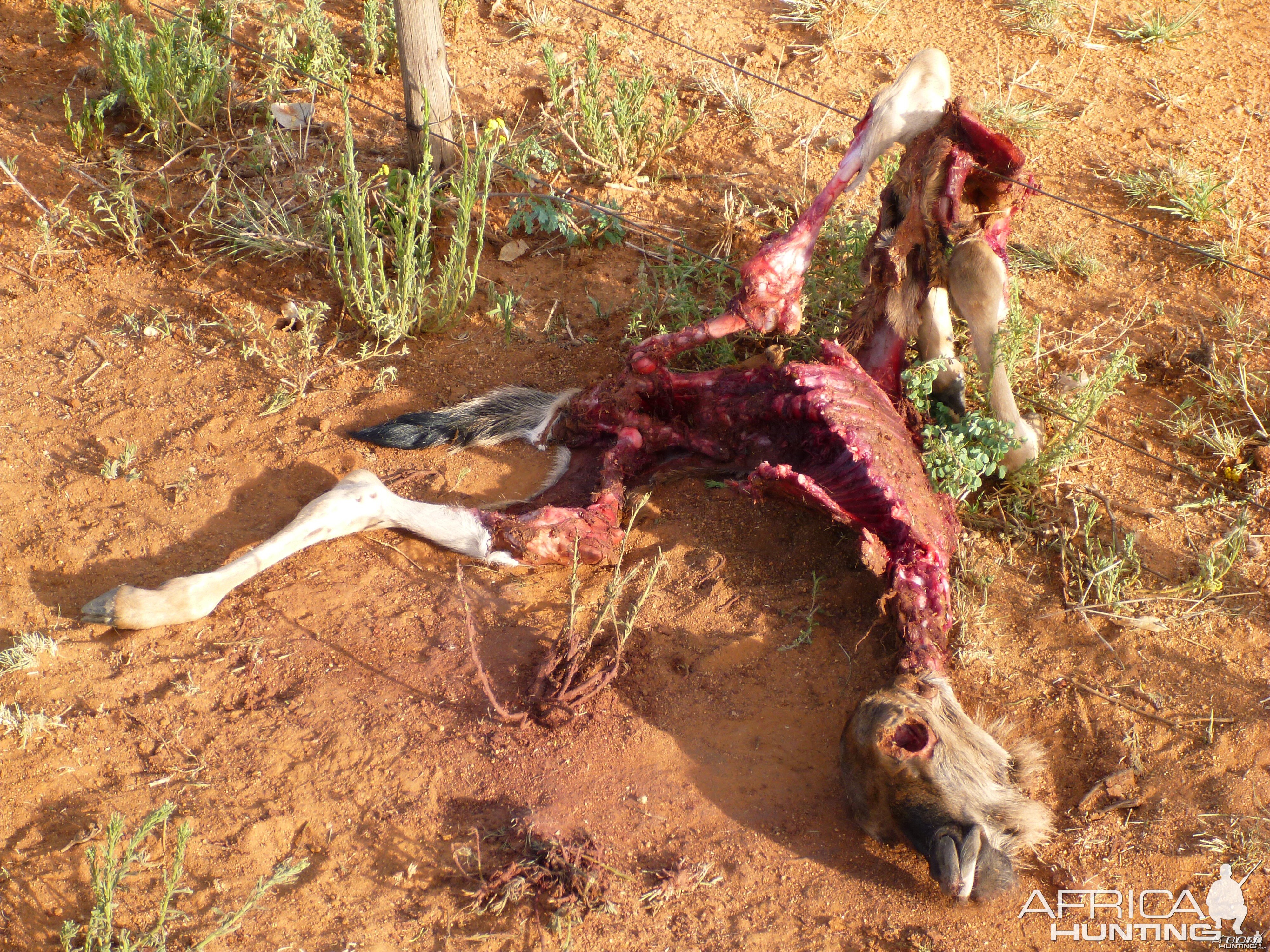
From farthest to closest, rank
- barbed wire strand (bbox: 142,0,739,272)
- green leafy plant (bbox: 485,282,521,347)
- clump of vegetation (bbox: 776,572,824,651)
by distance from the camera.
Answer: barbed wire strand (bbox: 142,0,739,272) < green leafy plant (bbox: 485,282,521,347) < clump of vegetation (bbox: 776,572,824,651)

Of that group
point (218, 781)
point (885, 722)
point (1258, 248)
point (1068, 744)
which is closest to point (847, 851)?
point (885, 722)

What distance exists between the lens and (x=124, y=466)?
3.53 meters

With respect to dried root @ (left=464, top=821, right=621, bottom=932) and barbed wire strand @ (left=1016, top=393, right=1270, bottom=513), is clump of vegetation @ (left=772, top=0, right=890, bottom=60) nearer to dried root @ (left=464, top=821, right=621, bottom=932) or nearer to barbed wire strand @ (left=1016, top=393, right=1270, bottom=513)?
barbed wire strand @ (left=1016, top=393, right=1270, bottom=513)

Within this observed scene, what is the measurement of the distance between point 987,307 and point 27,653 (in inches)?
129

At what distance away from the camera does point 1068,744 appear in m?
2.87

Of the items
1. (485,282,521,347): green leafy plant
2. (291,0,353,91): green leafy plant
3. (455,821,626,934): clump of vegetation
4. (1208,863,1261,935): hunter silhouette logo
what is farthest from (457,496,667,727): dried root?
(291,0,353,91): green leafy plant

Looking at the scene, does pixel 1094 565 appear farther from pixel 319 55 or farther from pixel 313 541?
pixel 319 55

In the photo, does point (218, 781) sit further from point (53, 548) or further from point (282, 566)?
point (53, 548)

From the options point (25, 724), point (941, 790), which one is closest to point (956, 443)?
point (941, 790)

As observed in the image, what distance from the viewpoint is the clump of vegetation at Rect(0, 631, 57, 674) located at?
113 inches

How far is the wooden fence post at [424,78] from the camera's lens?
166 inches

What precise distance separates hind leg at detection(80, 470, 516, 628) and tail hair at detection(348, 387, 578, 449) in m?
0.27

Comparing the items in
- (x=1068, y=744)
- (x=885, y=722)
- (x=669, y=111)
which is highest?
(x=669, y=111)

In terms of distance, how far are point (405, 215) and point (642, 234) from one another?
3.76 ft
